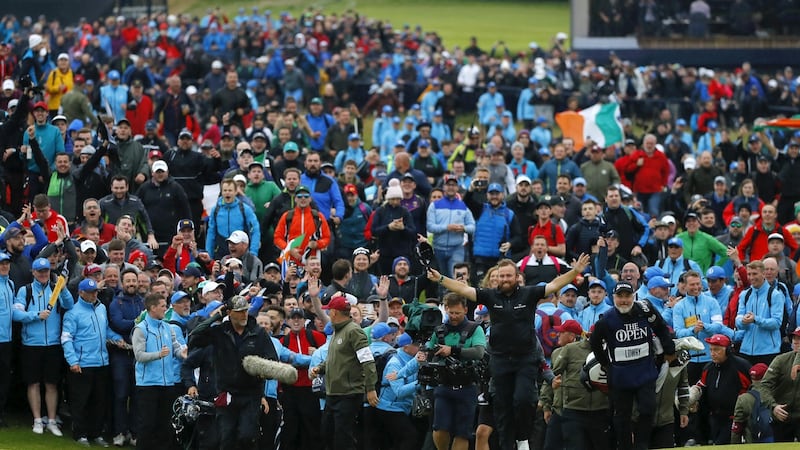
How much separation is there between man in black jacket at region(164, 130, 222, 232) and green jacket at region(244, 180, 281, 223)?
981mm

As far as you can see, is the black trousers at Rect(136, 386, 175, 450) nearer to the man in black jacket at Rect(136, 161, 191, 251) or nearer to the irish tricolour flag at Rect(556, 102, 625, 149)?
the man in black jacket at Rect(136, 161, 191, 251)

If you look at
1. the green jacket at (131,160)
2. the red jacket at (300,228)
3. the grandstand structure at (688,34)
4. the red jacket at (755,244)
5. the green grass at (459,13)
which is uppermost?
the green jacket at (131,160)

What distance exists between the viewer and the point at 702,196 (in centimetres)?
2620

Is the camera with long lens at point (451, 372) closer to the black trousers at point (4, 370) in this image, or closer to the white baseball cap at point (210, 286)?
the white baseball cap at point (210, 286)

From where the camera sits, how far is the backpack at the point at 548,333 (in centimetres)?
1795

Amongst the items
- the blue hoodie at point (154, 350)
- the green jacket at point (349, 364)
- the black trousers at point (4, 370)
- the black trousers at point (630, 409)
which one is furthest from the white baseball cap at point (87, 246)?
the black trousers at point (630, 409)

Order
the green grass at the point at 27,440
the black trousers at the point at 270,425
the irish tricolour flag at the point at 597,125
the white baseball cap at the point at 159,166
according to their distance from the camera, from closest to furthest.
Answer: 1. the black trousers at the point at 270,425
2. the green grass at the point at 27,440
3. the white baseball cap at the point at 159,166
4. the irish tricolour flag at the point at 597,125

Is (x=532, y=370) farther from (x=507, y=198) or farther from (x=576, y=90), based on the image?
(x=576, y=90)

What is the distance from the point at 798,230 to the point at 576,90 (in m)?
16.9

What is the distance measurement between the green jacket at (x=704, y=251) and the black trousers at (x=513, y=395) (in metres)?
7.16

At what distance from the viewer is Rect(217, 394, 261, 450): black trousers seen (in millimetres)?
15711

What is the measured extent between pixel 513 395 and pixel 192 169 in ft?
29.9

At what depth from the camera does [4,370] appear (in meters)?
18.1

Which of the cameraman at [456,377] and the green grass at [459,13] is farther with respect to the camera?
the green grass at [459,13]
